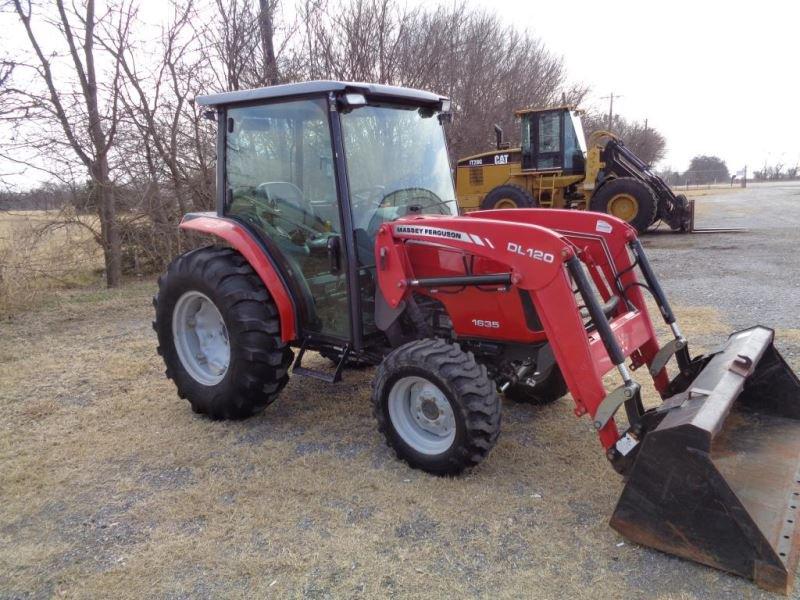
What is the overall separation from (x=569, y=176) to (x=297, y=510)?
1243cm

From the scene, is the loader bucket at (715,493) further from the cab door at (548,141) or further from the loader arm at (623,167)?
the cab door at (548,141)

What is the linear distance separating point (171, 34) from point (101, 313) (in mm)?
4513

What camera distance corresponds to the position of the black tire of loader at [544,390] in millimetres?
4070

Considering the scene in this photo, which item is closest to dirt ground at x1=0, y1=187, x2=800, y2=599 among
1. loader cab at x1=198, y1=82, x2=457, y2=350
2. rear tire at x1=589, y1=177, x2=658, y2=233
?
loader cab at x1=198, y1=82, x2=457, y2=350

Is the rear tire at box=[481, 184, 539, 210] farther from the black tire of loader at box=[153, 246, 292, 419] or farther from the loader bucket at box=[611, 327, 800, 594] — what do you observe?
the loader bucket at box=[611, 327, 800, 594]

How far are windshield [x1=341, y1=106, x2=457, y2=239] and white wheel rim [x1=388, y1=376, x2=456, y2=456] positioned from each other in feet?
3.19

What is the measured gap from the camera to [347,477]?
10.9ft

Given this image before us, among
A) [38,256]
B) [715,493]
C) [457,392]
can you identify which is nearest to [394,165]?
[457,392]

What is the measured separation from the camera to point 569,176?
13.9m

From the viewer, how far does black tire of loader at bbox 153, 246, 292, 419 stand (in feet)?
12.3

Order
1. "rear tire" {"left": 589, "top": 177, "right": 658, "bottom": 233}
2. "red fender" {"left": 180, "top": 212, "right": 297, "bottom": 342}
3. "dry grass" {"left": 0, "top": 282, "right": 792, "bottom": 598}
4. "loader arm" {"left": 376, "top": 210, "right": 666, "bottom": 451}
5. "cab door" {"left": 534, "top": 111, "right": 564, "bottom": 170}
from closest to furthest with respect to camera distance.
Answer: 1. "dry grass" {"left": 0, "top": 282, "right": 792, "bottom": 598}
2. "loader arm" {"left": 376, "top": 210, "right": 666, "bottom": 451}
3. "red fender" {"left": 180, "top": 212, "right": 297, "bottom": 342}
4. "rear tire" {"left": 589, "top": 177, "right": 658, "bottom": 233}
5. "cab door" {"left": 534, "top": 111, "right": 564, "bottom": 170}

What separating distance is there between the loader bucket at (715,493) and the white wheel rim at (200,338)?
284 cm

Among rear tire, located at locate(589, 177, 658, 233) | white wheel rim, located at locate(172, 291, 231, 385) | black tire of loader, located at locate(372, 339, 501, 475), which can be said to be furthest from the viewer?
rear tire, located at locate(589, 177, 658, 233)

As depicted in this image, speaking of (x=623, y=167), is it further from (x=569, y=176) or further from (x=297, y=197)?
(x=297, y=197)
